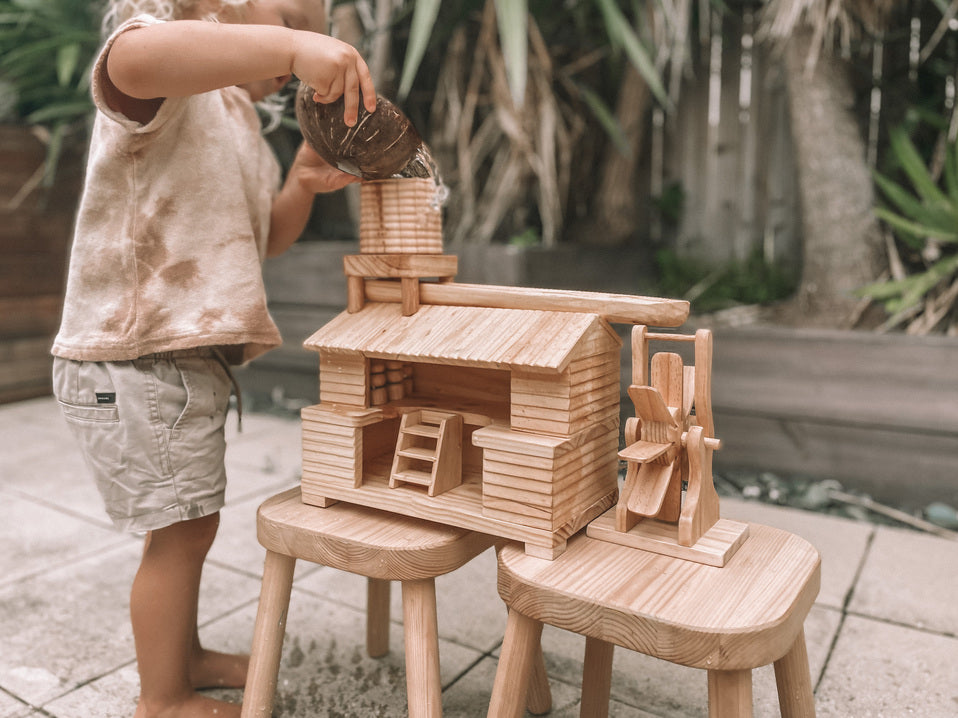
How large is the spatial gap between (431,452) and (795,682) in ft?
1.79

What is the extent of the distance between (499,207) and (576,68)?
0.61m

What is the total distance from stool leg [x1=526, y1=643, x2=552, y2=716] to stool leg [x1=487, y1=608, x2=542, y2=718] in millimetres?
345

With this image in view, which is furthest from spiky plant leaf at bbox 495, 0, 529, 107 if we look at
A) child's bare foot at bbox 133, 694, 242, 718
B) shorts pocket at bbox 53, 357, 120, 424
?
child's bare foot at bbox 133, 694, 242, 718

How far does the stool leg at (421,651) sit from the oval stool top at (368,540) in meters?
0.03

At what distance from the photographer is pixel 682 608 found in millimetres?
818

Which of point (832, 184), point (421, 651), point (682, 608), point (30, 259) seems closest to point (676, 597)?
point (682, 608)

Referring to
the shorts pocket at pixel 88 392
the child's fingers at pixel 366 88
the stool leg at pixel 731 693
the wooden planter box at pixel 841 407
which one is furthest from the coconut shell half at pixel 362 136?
the wooden planter box at pixel 841 407

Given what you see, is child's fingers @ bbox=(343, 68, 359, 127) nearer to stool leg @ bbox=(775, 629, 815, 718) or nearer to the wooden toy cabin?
the wooden toy cabin

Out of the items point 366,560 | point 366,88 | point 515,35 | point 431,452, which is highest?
point 515,35

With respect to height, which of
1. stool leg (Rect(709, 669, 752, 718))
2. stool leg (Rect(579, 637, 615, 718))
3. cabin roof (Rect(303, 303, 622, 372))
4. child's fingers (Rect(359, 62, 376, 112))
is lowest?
stool leg (Rect(579, 637, 615, 718))

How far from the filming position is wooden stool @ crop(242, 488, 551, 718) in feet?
3.27

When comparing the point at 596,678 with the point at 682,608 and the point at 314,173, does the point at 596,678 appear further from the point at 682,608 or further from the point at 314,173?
the point at 314,173

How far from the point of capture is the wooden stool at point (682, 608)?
2.60 feet

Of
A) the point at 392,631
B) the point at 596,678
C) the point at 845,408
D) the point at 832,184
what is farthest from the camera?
the point at 832,184
